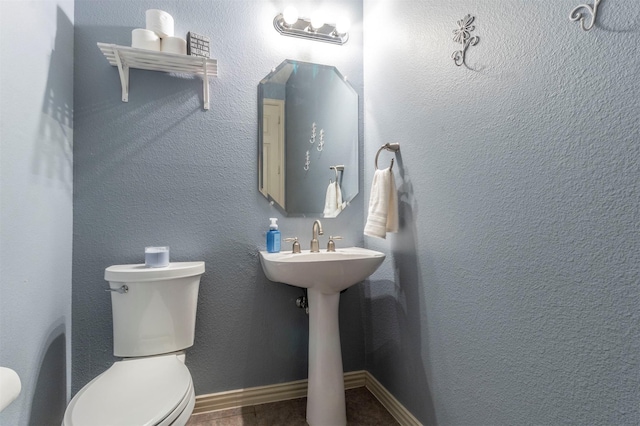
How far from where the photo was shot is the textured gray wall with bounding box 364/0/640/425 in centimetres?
66

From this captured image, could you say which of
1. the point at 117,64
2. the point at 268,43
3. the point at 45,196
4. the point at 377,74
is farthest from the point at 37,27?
the point at 377,74

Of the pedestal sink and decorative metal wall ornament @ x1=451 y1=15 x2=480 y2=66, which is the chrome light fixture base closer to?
decorative metal wall ornament @ x1=451 y1=15 x2=480 y2=66

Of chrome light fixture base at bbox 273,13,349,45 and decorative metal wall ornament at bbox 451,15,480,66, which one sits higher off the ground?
chrome light fixture base at bbox 273,13,349,45

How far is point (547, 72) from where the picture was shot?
789mm

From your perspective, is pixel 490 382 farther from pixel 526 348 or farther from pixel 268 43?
pixel 268 43

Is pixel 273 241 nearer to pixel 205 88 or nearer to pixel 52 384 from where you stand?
pixel 205 88

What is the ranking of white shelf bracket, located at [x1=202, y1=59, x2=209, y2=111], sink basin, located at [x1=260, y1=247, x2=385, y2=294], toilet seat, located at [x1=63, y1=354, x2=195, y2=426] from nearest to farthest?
toilet seat, located at [x1=63, y1=354, x2=195, y2=426]
sink basin, located at [x1=260, y1=247, x2=385, y2=294]
white shelf bracket, located at [x1=202, y1=59, x2=209, y2=111]

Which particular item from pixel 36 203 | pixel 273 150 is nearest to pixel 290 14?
pixel 273 150

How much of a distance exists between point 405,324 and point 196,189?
1184mm

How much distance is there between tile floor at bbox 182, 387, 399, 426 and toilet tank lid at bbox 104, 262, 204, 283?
739 mm

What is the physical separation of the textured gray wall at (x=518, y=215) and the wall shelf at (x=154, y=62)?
0.91 metres

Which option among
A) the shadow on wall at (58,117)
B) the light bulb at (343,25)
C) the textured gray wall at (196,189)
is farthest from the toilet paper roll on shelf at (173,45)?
the light bulb at (343,25)

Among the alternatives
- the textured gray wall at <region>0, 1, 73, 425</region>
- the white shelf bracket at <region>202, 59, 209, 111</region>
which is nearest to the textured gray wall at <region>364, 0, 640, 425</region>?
the white shelf bracket at <region>202, 59, 209, 111</region>

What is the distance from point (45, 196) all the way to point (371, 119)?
1.48m
